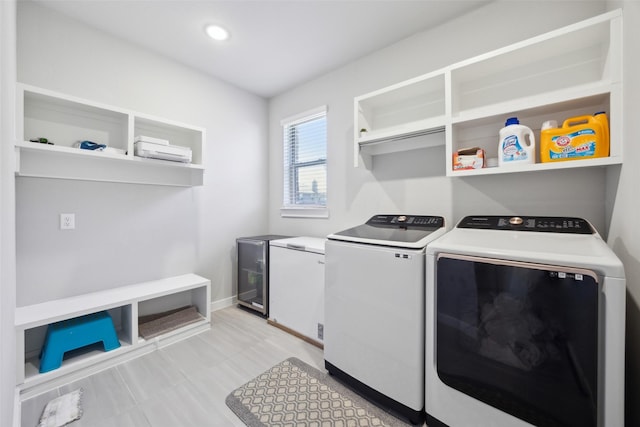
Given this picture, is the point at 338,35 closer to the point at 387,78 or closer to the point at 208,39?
the point at 387,78

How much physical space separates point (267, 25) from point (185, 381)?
274 cm

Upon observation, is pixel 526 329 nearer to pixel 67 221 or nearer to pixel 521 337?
pixel 521 337

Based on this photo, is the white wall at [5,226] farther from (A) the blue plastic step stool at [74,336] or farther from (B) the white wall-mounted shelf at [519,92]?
(B) the white wall-mounted shelf at [519,92]

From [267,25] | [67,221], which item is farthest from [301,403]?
[267,25]

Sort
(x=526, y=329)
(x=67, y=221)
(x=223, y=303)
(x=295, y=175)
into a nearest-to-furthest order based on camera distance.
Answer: (x=526, y=329), (x=67, y=221), (x=223, y=303), (x=295, y=175)

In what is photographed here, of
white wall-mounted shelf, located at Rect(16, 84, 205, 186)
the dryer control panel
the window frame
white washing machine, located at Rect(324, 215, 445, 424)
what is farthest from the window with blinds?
the dryer control panel

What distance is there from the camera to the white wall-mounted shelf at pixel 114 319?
1.61 meters

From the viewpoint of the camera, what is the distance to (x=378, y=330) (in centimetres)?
150

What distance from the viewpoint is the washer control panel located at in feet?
6.15

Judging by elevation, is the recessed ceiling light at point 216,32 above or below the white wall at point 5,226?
above

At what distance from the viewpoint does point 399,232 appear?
1.75 meters

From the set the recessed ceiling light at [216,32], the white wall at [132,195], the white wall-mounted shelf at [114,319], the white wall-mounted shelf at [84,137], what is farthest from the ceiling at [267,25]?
the white wall-mounted shelf at [114,319]

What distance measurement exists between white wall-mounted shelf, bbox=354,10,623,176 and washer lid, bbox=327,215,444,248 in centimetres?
40

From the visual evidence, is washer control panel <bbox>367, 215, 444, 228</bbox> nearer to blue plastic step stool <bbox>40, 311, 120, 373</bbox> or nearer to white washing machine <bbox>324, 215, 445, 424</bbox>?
white washing machine <bbox>324, 215, 445, 424</bbox>
